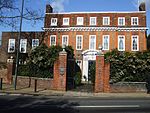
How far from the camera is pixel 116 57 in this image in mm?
25234

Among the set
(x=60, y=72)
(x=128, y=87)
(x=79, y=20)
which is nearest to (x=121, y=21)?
(x=79, y=20)

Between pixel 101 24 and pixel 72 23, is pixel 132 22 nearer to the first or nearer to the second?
pixel 101 24

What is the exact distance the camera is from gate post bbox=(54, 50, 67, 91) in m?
23.9

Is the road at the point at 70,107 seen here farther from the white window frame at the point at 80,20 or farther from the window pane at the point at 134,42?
the white window frame at the point at 80,20

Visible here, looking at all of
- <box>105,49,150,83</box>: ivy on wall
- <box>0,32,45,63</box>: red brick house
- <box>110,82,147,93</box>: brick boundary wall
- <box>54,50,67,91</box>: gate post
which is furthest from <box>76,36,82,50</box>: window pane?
<box>110,82,147,93</box>: brick boundary wall

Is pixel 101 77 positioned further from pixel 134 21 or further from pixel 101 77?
pixel 134 21

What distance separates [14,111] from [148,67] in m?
16.2

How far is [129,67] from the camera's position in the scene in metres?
24.9

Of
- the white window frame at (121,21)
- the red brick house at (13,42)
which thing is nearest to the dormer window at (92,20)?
the white window frame at (121,21)

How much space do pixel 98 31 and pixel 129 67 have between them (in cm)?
1903

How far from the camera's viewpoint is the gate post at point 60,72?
23875 mm

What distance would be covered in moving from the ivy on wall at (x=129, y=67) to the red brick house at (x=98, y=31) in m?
16.4

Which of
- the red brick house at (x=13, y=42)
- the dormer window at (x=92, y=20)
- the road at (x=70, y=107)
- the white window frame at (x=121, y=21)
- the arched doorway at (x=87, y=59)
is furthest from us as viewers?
the red brick house at (x=13, y=42)

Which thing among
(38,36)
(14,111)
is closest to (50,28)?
(38,36)
